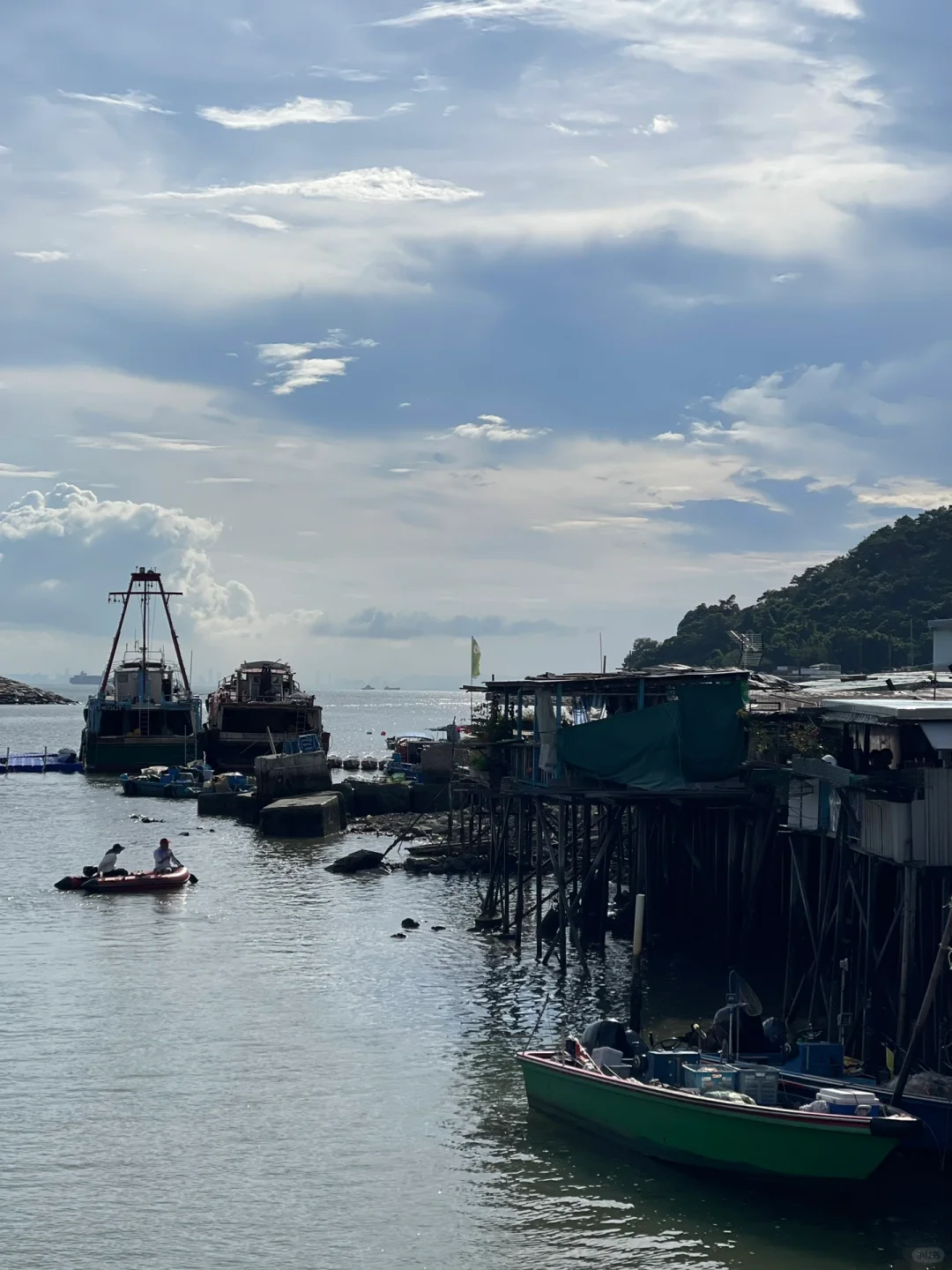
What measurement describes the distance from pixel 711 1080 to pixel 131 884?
29441 mm

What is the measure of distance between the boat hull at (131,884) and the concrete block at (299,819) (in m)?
14.3

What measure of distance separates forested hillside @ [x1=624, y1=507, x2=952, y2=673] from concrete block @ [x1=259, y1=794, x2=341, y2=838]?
6068 centimetres

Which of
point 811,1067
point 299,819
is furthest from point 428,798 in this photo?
point 811,1067

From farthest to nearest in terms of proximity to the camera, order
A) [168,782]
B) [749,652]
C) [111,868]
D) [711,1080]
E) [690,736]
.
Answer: [168,782] → [111,868] → [749,652] → [690,736] → [711,1080]

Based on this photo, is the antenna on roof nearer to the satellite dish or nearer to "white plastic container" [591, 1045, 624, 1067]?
the satellite dish

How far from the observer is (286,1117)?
2278 centimetres

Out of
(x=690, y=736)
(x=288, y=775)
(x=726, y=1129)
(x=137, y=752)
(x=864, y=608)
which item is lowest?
(x=726, y=1129)

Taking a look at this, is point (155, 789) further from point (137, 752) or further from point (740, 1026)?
point (740, 1026)

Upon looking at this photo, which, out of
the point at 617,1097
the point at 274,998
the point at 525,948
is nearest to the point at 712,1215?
the point at 617,1097

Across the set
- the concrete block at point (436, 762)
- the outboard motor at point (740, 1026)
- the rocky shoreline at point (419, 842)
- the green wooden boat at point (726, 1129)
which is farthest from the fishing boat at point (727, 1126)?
the concrete block at point (436, 762)

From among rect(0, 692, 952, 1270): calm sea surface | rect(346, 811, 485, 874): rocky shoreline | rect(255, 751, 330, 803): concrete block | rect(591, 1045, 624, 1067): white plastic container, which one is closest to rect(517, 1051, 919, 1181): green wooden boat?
rect(591, 1045, 624, 1067): white plastic container

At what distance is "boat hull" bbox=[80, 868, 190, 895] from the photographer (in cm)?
4553

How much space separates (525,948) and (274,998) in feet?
24.5

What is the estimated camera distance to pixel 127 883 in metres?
45.5
